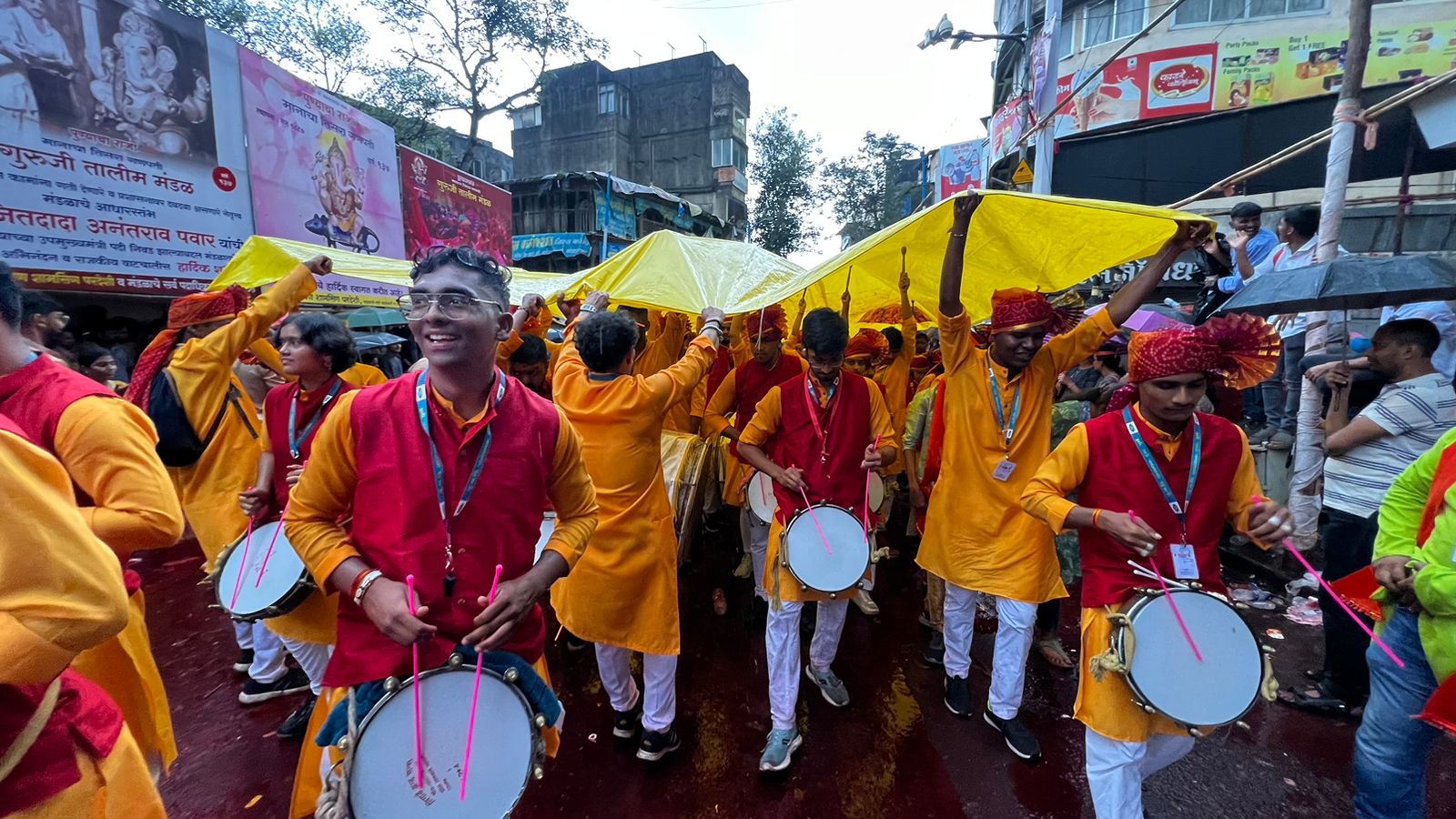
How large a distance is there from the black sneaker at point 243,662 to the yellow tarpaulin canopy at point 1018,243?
4352 mm

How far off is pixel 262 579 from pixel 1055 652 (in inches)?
184

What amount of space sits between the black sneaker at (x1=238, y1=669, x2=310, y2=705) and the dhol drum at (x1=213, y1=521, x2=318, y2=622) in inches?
38.4

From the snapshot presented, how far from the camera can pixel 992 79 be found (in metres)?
19.9

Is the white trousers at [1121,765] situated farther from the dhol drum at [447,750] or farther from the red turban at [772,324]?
the red turban at [772,324]

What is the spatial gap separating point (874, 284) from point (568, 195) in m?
23.5

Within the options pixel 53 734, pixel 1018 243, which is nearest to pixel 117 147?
pixel 53 734

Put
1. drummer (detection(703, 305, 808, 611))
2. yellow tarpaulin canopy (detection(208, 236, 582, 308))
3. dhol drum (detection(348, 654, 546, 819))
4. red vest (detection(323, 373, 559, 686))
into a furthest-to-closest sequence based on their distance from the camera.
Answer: drummer (detection(703, 305, 808, 611)) → yellow tarpaulin canopy (detection(208, 236, 582, 308)) → red vest (detection(323, 373, 559, 686)) → dhol drum (detection(348, 654, 546, 819))

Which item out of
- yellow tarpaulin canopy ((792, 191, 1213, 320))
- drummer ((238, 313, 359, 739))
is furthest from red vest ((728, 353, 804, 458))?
drummer ((238, 313, 359, 739))

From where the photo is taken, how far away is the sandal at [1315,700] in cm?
347

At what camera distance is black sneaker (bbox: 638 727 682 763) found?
10.2 feet

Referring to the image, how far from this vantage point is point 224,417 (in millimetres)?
3496

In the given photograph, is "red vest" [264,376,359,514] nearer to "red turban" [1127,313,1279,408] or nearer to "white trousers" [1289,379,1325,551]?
"red turban" [1127,313,1279,408]

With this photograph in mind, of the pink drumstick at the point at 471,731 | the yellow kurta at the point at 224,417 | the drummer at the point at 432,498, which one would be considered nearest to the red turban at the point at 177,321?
the yellow kurta at the point at 224,417

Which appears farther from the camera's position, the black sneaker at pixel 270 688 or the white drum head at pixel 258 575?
the black sneaker at pixel 270 688
